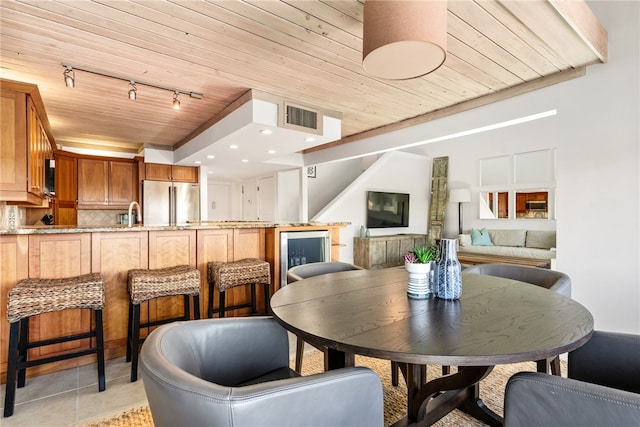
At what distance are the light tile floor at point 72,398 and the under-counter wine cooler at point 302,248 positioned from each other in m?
1.63

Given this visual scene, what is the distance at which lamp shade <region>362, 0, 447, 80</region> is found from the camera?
134 centimetres

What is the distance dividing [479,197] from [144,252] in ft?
23.0

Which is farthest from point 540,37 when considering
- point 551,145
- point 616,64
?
point 551,145

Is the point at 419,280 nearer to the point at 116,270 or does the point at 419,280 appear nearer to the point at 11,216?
the point at 116,270

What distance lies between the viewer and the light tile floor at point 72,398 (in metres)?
1.85

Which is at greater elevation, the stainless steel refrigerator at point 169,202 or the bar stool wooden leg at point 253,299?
the stainless steel refrigerator at point 169,202

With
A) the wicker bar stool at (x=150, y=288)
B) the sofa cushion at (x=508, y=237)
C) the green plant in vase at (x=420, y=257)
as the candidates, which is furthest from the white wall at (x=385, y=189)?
the green plant in vase at (x=420, y=257)

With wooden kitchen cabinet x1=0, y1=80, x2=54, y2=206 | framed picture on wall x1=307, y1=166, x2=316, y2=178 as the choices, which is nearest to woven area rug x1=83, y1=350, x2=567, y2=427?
wooden kitchen cabinet x1=0, y1=80, x2=54, y2=206

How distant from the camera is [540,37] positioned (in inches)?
86.2

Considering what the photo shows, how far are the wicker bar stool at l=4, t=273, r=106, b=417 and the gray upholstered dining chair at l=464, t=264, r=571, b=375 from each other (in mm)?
2554

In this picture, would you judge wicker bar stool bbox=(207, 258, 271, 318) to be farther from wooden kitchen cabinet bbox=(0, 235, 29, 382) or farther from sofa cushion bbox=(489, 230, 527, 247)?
sofa cushion bbox=(489, 230, 527, 247)

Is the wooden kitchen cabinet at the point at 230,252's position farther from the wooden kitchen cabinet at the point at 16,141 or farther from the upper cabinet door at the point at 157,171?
the upper cabinet door at the point at 157,171

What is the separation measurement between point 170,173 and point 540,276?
18.0ft

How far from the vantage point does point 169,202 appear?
18.3 ft
